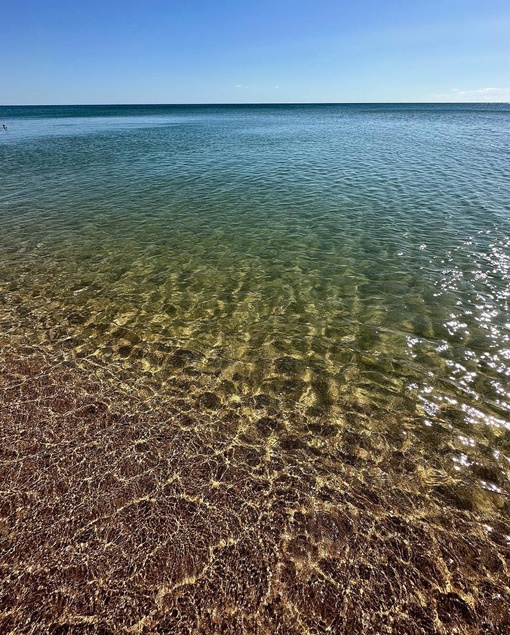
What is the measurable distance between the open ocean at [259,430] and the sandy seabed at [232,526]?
0.10 feet

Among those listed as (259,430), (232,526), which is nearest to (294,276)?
(259,430)

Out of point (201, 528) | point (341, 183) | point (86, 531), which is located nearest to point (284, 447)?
point (201, 528)

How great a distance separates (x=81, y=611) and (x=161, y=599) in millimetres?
1147

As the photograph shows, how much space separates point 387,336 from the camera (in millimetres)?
10453

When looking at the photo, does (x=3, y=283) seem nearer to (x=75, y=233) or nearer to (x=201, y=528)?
(x=75, y=233)

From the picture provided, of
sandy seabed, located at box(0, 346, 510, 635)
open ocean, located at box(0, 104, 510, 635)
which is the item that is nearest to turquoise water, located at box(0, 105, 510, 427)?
open ocean, located at box(0, 104, 510, 635)

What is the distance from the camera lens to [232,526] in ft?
18.9

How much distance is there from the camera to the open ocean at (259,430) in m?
4.99

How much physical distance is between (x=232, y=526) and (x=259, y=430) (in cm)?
216

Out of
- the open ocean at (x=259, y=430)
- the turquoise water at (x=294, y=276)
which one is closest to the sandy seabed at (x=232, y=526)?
the open ocean at (x=259, y=430)

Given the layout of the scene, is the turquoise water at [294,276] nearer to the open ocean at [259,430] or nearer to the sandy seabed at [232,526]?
the open ocean at [259,430]

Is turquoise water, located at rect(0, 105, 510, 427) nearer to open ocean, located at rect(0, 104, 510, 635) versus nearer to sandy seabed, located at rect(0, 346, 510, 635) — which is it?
open ocean, located at rect(0, 104, 510, 635)

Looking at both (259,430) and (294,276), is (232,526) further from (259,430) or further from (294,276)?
(294,276)

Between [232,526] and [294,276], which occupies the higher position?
[232,526]
